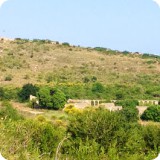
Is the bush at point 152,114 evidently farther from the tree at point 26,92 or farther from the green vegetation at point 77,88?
the tree at point 26,92

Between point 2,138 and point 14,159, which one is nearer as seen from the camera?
point 14,159

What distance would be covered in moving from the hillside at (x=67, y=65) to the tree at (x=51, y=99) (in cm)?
619

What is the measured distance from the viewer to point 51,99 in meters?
23.7

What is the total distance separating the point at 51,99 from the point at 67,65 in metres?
12.8

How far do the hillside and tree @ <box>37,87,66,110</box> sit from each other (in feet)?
20.3

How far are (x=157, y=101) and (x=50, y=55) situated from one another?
44.1ft

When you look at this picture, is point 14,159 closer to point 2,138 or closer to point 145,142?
point 2,138

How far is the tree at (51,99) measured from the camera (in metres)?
23.6

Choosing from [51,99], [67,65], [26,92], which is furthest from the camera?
[67,65]

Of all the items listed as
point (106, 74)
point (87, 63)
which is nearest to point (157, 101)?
point (106, 74)

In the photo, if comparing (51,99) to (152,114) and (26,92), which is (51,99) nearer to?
(26,92)

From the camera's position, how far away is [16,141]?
4227mm

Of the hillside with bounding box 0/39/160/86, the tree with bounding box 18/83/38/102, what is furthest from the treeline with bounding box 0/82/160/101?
the hillside with bounding box 0/39/160/86

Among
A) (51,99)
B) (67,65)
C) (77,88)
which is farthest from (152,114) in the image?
(67,65)
